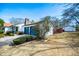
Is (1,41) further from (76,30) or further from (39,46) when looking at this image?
(76,30)

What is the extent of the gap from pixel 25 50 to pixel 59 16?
64 centimetres

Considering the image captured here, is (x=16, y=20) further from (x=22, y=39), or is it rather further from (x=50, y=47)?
(x=50, y=47)

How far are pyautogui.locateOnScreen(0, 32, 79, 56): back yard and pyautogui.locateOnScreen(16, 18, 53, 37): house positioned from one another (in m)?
0.10

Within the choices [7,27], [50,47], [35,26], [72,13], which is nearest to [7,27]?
[7,27]

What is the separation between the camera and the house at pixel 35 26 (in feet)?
12.4

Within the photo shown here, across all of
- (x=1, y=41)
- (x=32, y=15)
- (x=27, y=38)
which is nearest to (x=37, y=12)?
(x=32, y=15)

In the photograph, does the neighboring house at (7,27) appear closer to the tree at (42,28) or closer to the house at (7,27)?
the house at (7,27)

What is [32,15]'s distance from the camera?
3768 mm

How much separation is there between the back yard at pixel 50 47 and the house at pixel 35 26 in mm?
101

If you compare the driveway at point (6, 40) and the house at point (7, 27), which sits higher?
the house at point (7, 27)

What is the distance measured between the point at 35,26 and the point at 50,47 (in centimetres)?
35

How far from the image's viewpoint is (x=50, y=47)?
375cm

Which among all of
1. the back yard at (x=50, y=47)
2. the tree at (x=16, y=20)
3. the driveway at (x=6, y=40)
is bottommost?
the back yard at (x=50, y=47)

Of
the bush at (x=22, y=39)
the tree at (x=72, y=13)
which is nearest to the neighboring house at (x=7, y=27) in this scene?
the bush at (x=22, y=39)
